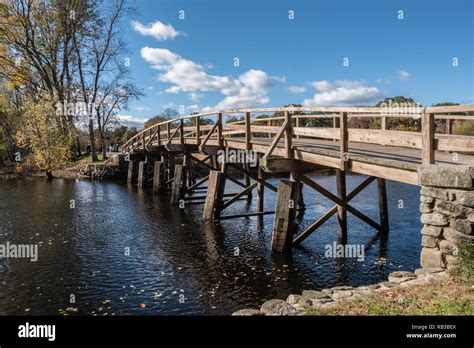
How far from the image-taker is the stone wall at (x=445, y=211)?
617cm

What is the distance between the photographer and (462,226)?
623 cm

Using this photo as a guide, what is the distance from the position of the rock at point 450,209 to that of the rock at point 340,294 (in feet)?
6.70

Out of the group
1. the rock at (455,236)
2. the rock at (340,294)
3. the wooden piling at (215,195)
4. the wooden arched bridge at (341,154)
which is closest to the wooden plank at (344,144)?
the wooden arched bridge at (341,154)

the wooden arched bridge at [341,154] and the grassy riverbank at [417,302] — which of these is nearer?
the grassy riverbank at [417,302]

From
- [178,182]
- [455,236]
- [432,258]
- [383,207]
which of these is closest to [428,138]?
[455,236]

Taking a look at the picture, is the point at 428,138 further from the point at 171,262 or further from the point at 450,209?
the point at 171,262

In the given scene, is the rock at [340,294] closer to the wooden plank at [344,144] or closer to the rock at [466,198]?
the rock at [466,198]

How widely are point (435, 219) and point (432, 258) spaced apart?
66cm

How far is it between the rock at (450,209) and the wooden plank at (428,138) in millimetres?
765

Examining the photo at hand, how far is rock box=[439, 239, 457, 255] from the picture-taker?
638cm

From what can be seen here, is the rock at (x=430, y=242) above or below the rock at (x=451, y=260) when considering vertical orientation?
above

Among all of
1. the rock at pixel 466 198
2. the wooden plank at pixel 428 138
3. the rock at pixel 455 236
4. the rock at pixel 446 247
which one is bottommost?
the rock at pixel 446 247

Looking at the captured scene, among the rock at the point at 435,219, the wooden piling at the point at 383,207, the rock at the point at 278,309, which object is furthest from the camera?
the wooden piling at the point at 383,207

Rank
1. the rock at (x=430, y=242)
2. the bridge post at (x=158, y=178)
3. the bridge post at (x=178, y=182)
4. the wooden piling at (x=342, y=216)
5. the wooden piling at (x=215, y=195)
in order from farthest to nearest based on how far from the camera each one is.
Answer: the bridge post at (x=158, y=178) → the bridge post at (x=178, y=182) → the wooden piling at (x=215, y=195) → the wooden piling at (x=342, y=216) → the rock at (x=430, y=242)
